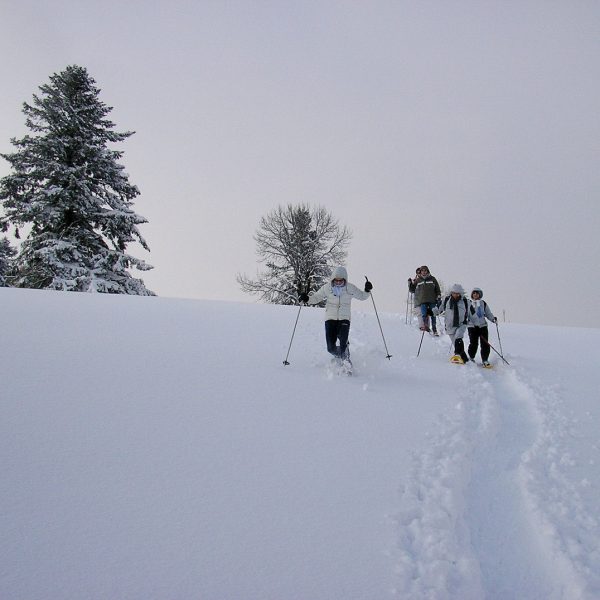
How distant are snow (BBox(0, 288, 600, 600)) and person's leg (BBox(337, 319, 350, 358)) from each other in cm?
49

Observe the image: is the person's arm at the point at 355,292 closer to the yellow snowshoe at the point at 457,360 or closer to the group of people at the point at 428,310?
the group of people at the point at 428,310

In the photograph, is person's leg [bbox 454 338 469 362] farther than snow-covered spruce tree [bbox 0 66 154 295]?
No

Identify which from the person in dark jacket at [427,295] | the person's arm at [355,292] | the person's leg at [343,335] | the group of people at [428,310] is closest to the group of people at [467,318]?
the group of people at [428,310]

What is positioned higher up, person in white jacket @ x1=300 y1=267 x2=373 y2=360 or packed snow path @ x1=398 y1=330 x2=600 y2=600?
person in white jacket @ x1=300 y1=267 x2=373 y2=360

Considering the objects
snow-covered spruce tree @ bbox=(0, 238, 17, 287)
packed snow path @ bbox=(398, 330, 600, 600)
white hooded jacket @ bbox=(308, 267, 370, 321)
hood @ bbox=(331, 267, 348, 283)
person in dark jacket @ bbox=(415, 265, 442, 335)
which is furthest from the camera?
snow-covered spruce tree @ bbox=(0, 238, 17, 287)

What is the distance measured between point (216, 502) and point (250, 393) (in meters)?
2.05

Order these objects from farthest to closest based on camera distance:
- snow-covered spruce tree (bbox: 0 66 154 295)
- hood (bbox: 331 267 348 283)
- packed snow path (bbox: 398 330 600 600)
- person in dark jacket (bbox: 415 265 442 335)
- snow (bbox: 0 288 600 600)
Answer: snow-covered spruce tree (bbox: 0 66 154 295) → person in dark jacket (bbox: 415 265 442 335) → hood (bbox: 331 267 348 283) → packed snow path (bbox: 398 330 600 600) → snow (bbox: 0 288 600 600)

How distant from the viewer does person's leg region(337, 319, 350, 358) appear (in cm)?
650

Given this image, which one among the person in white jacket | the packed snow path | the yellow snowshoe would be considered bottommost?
the packed snow path

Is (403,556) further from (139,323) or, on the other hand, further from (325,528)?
(139,323)

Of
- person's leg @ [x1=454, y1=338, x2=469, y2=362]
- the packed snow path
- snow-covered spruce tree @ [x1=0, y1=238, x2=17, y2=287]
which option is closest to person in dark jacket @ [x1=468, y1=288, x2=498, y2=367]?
person's leg @ [x1=454, y1=338, x2=469, y2=362]

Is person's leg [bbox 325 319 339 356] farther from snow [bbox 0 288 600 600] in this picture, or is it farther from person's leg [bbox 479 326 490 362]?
person's leg [bbox 479 326 490 362]

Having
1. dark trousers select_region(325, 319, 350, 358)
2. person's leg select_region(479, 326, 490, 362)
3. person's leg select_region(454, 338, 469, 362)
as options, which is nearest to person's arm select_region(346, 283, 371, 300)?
dark trousers select_region(325, 319, 350, 358)

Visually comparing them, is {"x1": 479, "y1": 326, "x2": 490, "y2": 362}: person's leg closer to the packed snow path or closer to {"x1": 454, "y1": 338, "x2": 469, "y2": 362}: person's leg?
{"x1": 454, "y1": 338, "x2": 469, "y2": 362}: person's leg
